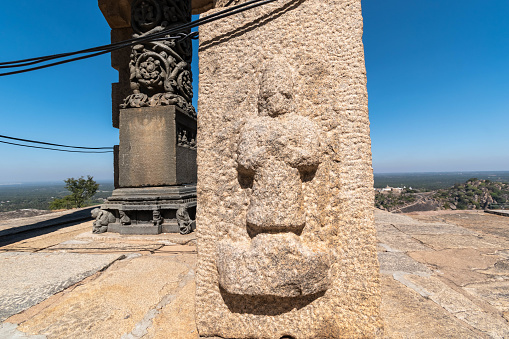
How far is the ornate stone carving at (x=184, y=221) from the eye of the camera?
3213 millimetres

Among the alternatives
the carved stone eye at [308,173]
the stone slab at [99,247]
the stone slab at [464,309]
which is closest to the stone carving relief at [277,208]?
the carved stone eye at [308,173]

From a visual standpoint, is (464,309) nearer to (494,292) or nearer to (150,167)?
(494,292)

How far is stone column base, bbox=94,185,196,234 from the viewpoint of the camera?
324 centimetres

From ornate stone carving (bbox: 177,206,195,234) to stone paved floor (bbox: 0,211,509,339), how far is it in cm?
16

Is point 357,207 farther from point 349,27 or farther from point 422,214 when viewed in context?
point 422,214

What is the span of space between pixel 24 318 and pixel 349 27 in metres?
2.29

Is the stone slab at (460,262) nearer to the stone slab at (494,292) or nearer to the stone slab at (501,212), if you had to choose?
the stone slab at (494,292)

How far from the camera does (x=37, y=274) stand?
188cm

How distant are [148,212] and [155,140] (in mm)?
1029

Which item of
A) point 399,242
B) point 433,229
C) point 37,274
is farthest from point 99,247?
point 433,229

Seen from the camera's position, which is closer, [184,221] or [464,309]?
[464,309]

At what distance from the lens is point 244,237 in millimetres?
1162

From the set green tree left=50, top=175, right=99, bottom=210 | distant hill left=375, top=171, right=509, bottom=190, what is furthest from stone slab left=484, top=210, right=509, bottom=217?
distant hill left=375, top=171, right=509, bottom=190

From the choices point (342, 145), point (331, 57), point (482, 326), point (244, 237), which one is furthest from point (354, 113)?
point (482, 326)
